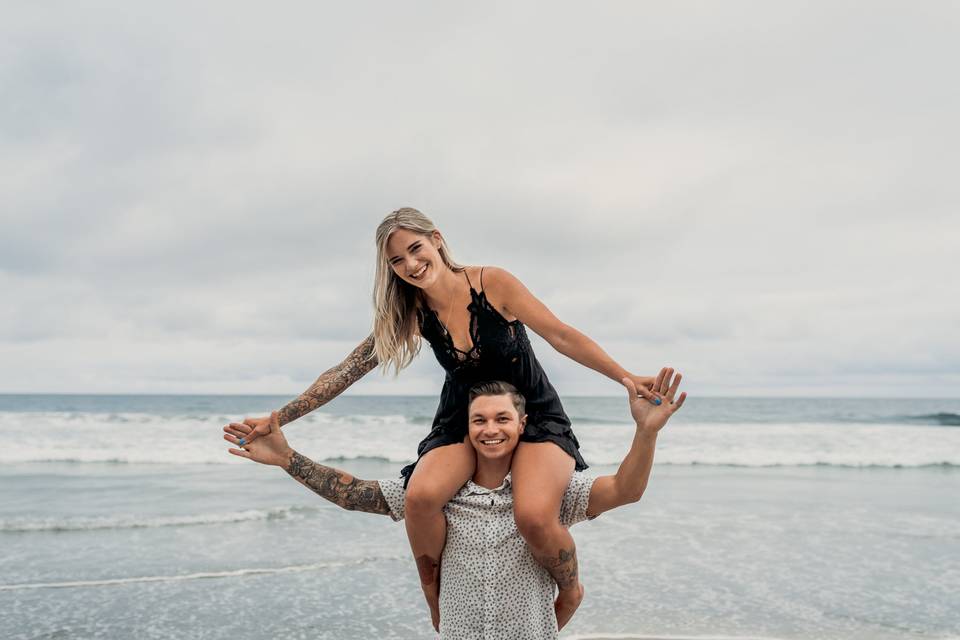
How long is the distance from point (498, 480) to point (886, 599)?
4.16 meters

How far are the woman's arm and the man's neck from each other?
555 millimetres

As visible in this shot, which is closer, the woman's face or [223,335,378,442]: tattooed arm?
the woman's face

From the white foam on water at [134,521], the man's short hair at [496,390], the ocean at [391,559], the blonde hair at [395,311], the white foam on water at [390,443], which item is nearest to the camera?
the man's short hair at [496,390]

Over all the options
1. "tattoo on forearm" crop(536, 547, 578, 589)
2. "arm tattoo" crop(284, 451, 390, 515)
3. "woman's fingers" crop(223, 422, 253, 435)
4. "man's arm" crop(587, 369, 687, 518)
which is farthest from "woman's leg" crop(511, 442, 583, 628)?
"woman's fingers" crop(223, 422, 253, 435)

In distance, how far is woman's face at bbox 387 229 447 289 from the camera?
11.5 ft

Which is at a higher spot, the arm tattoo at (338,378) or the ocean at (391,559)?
the arm tattoo at (338,378)

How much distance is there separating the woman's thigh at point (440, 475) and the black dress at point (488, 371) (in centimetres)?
8

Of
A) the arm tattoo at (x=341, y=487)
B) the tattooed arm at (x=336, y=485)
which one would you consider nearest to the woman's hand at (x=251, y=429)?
the tattooed arm at (x=336, y=485)

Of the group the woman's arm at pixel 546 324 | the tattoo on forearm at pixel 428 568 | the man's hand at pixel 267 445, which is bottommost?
the tattoo on forearm at pixel 428 568

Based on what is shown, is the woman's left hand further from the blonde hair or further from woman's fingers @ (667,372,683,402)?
the blonde hair

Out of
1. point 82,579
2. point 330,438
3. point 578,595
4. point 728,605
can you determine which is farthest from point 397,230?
point 330,438

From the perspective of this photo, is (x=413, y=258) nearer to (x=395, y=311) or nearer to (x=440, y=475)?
(x=395, y=311)

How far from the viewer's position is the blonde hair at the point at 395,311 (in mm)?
3625

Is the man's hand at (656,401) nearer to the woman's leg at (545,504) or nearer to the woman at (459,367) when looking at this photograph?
the woman at (459,367)
